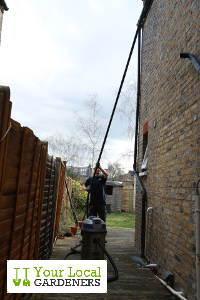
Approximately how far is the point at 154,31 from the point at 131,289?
4.93 metres

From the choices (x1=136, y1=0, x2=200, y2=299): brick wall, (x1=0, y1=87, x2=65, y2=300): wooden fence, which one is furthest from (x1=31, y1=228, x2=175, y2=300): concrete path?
(x1=0, y1=87, x2=65, y2=300): wooden fence

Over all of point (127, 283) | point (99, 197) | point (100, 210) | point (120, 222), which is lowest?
point (120, 222)

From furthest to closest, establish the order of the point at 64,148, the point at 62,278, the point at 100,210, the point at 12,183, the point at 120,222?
the point at 64,148
the point at 120,222
the point at 100,210
the point at 62,278
the point at 12,183

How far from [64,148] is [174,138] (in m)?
22.4

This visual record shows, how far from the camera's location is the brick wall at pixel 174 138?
2877 mm

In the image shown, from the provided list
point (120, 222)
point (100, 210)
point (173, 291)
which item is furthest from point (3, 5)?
point (173, 291)

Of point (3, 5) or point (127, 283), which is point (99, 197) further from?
point (3, 5)

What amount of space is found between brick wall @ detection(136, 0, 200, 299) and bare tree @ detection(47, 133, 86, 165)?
19.5 metres

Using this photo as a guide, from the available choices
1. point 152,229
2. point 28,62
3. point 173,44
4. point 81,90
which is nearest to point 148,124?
point 173,44

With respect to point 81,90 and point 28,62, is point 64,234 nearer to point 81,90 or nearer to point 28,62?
point 28,62

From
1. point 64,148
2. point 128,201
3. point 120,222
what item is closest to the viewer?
point 120,222

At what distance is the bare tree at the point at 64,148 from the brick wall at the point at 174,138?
1954 centimetres

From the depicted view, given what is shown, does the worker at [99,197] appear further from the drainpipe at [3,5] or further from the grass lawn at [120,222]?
the drainpipe at [3,5]

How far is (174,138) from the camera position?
3553 millimetres
